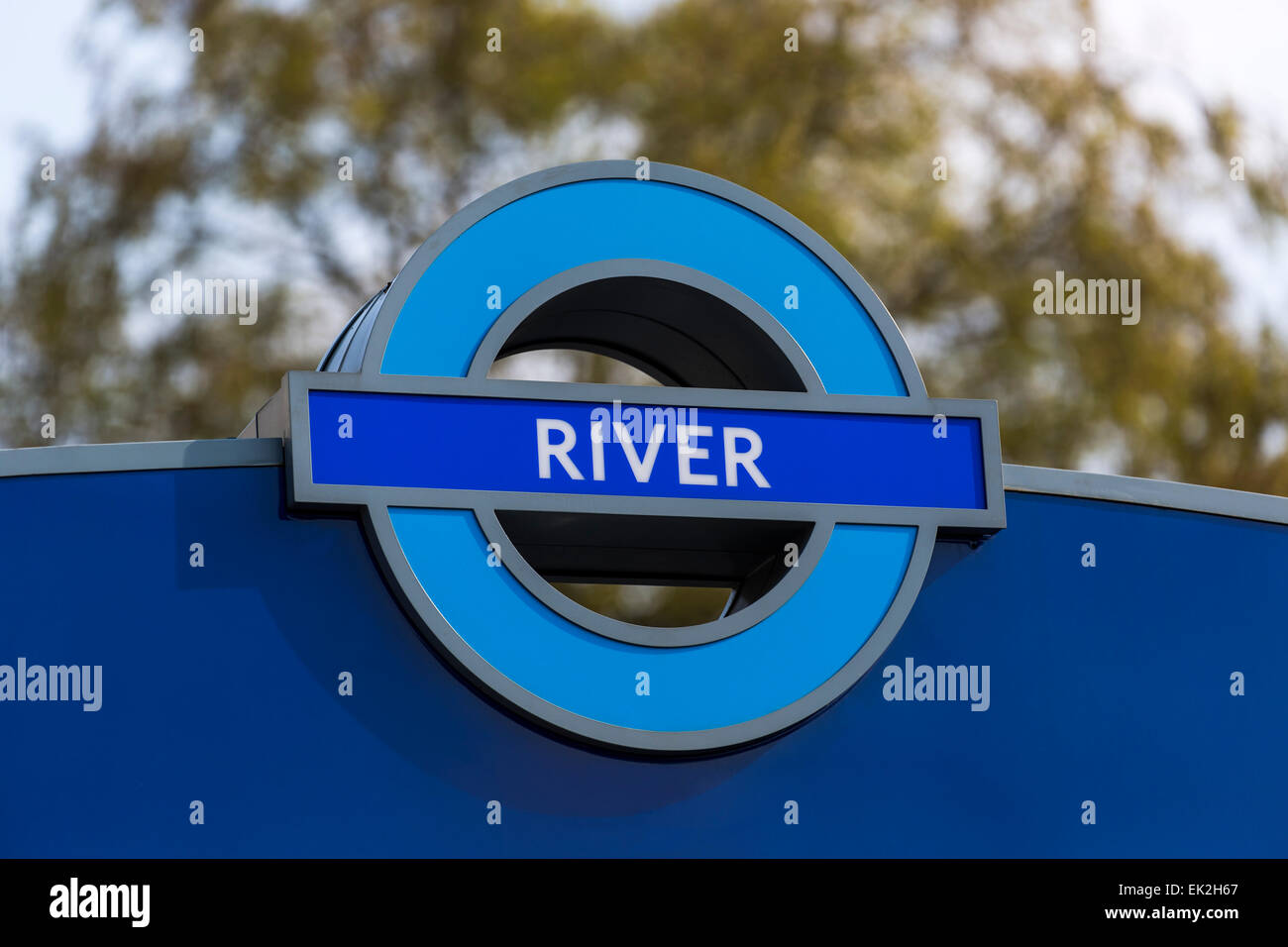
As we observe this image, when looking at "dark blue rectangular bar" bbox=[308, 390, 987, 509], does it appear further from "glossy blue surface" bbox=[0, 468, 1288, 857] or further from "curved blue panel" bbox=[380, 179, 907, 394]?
"glossy blue surface" bbox=[0, 468, 1288, 857]

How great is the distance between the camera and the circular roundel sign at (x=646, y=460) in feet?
20.6

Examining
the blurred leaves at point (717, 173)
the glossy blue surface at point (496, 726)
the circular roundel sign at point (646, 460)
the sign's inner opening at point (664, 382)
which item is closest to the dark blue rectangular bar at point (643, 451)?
the circular roundel sign at point (646, 460)

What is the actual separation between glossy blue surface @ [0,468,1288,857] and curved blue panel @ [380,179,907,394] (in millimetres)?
791

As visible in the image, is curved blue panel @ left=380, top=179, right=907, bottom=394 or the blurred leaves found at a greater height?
the blurred leaves

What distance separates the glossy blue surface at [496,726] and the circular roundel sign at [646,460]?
180 mm

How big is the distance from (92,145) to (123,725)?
12.8m

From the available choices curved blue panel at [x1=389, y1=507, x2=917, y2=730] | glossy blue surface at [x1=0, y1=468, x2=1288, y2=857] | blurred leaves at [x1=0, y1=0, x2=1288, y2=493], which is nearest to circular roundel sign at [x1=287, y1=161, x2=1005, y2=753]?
curved blue panel at [x1=389, y1=507, x2=917, y2=730]

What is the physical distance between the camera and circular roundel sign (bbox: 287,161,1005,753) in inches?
248

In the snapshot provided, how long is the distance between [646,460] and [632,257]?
0.85m

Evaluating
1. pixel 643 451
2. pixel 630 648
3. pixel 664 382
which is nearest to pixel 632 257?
pixel 643 451

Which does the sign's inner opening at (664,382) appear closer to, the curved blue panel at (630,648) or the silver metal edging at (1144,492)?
the curved blue panel at (630,648)

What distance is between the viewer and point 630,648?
21.0 ft
